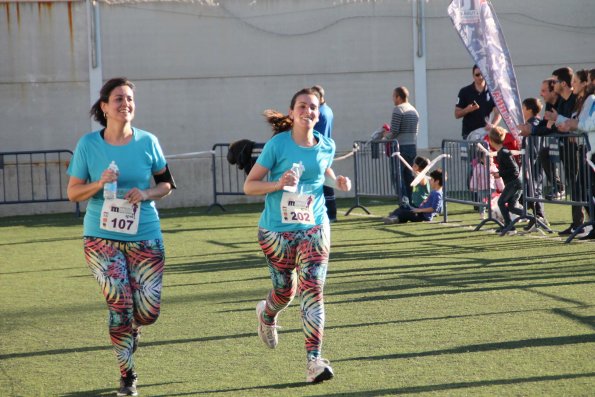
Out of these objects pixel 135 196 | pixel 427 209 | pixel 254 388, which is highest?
pixel 135 196

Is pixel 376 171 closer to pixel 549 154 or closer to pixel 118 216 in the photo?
pixel 549 154

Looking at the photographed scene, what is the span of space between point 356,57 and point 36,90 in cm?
628

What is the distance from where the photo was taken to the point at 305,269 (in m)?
6.71

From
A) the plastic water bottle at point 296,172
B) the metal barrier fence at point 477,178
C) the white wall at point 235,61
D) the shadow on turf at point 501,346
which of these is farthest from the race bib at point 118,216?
the white wall at point 235,61

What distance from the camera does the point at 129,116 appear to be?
6.47 meters

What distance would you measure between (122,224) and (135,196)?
7.4 inches

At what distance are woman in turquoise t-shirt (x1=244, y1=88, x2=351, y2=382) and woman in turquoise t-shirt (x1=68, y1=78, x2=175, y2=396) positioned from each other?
699 mm

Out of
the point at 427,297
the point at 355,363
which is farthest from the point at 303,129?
the point at 427,297

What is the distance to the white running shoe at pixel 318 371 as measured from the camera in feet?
21.0

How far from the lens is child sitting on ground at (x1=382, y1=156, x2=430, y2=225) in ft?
53.8

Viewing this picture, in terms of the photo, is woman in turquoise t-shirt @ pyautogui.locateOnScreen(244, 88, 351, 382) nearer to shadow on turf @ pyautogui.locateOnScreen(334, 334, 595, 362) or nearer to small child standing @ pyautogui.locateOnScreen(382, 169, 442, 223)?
shadow on turf @ pyautogui.locateOnScreen(334, 334, 595, 362)

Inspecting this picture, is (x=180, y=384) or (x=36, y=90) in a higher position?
(x=36, y=90)

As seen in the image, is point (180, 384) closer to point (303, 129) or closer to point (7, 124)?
point (303, 129)

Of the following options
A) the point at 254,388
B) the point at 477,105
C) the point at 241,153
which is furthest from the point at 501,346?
the point at 477,105
